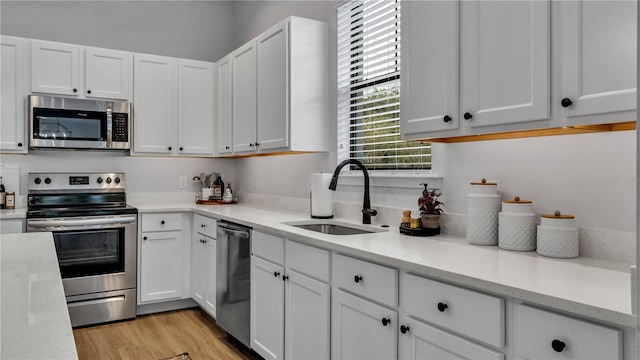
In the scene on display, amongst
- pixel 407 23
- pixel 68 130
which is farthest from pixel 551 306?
pixel 68 130

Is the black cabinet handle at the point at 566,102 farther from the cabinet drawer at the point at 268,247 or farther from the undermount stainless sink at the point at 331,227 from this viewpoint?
the cabinet drawer at the point at 268,247

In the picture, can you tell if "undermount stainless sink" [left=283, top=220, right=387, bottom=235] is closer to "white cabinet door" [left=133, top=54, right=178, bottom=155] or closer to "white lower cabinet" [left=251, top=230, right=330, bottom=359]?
"white lower cabinet" [left=251, top=230, right=330, bottom=359]

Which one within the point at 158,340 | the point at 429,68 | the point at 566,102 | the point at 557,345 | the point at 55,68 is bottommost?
the point at 158,340

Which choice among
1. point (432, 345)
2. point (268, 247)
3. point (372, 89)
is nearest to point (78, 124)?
point (268, 247)

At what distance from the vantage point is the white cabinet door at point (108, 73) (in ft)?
12.4

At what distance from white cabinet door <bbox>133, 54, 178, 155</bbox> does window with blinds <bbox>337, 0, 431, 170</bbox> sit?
181 cm

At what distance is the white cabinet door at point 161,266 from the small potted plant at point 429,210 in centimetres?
235

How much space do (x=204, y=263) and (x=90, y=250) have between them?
89 centimetres

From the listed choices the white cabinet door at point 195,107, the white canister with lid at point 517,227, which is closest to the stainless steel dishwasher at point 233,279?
the white cabinet door at point 195,107

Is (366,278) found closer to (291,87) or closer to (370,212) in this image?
(370,212)

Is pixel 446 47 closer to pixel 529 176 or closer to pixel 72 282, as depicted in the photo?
pixel 529 176

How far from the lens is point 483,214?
1930mm

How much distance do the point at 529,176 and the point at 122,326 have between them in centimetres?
318

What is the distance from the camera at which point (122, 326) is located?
3555 millimetres
